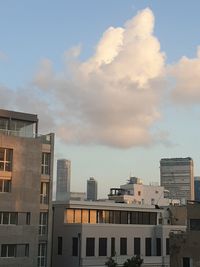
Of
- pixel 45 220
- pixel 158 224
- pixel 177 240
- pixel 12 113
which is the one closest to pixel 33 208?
pixel 45 220

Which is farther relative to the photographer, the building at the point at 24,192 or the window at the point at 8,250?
the building at the point at 24,192

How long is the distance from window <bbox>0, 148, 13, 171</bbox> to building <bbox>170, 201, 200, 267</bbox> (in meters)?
18.2

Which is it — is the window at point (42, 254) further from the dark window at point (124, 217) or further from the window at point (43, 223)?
the dark window at point (124, 217)

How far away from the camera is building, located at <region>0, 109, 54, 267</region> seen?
51.2 m

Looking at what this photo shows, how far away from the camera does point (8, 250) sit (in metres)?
50.9

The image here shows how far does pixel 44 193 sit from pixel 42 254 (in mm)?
6604

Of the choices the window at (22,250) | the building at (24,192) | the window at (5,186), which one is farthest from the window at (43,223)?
the window at (5,186)

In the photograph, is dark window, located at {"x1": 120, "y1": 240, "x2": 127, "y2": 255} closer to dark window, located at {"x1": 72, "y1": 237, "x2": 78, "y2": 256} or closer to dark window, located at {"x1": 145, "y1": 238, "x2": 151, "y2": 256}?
dark window, located at {"x1": 145, "y1": 238, "x2": 151, "y2": 256}

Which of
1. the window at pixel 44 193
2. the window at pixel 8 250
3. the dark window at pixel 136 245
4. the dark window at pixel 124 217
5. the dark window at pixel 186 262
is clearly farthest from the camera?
the dark window at pixel 124 217

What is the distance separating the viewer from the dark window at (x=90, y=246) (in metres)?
56.5

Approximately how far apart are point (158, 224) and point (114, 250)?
9.51 meters

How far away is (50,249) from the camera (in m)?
55.5

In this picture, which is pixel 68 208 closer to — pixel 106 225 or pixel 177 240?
pixel 106 225

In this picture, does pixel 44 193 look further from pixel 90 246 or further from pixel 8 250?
pixel 90 246
